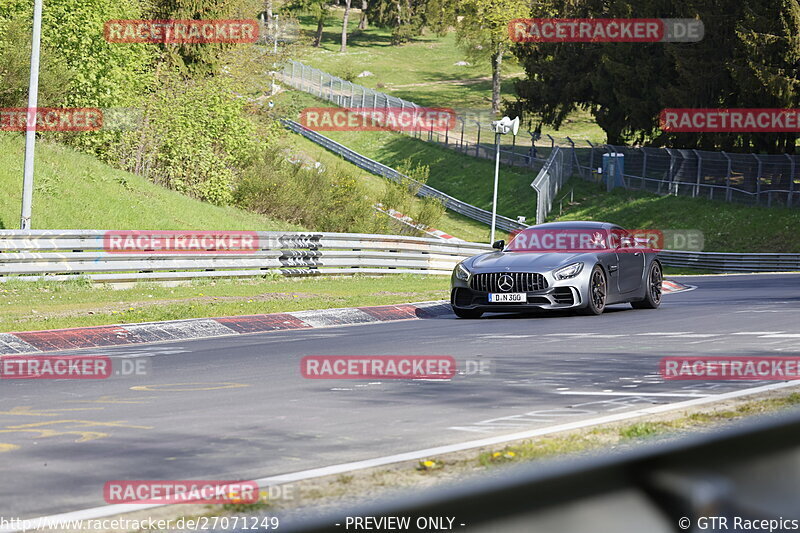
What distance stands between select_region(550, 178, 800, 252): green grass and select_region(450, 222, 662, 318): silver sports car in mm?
26197

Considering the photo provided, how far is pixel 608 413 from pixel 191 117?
32369mm

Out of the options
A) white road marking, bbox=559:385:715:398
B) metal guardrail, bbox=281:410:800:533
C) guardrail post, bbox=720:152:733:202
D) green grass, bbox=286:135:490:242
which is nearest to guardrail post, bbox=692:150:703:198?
guardrail post, bbox=720:152:733:202

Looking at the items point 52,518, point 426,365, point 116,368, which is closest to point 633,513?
point 52,518

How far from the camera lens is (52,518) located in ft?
13.6

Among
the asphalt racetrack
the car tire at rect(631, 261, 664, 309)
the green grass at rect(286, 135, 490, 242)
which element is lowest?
the green grass at rect(286, 135, 490, 242)

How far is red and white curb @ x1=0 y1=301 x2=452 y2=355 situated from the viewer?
42.0ft

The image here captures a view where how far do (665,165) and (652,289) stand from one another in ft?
112

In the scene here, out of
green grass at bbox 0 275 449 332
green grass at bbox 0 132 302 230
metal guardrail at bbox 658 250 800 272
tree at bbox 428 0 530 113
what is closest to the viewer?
green grass at bbox 0 275 449 332

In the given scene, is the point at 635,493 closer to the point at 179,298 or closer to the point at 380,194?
the point at 179,298

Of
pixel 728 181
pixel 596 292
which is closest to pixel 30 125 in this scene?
pixel 596 292

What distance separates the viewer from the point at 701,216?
47.0 m

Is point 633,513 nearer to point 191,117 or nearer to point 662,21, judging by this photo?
point 191,117

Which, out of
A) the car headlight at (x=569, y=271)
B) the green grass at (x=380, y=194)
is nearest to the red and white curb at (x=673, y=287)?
the car headlight at (x=569, y=271)

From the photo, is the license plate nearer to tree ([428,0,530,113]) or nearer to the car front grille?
the car front grille
